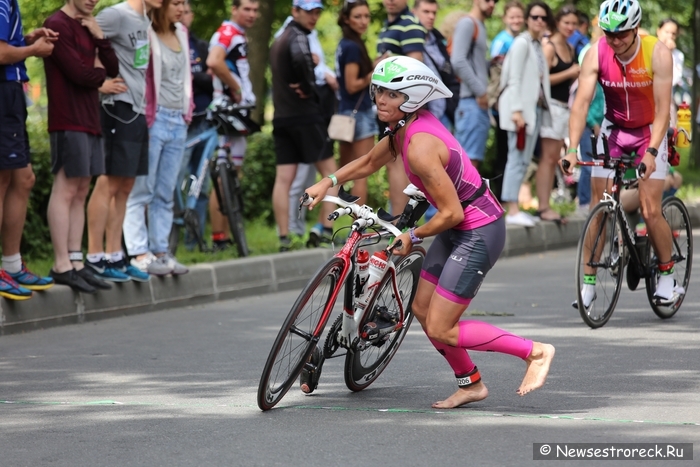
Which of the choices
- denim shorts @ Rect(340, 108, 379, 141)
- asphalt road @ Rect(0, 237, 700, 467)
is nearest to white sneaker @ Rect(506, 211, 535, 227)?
denim shorts @ Rect(340, 108, 379, 141)

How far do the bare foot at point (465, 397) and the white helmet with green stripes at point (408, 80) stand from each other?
1403mm

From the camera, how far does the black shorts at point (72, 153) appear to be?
8734 mm

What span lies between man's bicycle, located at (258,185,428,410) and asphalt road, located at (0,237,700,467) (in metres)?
0.17

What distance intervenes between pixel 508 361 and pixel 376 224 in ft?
5.29

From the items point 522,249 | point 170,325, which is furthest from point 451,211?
point 522,249

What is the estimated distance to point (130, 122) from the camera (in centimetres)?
925

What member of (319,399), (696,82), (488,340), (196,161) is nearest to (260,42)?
(196,161)

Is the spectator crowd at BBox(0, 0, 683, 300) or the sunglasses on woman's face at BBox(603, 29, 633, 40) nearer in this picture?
the sunglasses on woman's face at BBox(603, 29, 633, 40)

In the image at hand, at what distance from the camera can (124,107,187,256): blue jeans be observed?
31.4 feet

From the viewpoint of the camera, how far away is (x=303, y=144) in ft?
37.1

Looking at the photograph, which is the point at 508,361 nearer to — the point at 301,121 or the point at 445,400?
the point at 445,400

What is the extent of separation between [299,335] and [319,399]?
1.70 feet

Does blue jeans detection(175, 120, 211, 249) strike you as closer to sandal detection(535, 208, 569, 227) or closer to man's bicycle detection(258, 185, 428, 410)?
sandal detection(535, 208, 569, 227)

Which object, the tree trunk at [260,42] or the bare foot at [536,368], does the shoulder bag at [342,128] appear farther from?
the tree trunk at [260,42]
